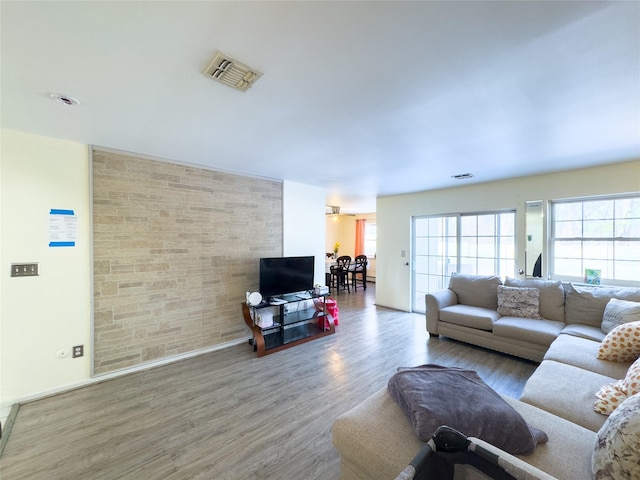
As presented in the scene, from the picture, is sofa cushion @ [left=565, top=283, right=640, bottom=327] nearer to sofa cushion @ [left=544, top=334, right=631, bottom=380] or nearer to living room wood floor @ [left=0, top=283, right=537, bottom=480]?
sofa cushion @ [left=544, top=334, right=631, bottom=380]

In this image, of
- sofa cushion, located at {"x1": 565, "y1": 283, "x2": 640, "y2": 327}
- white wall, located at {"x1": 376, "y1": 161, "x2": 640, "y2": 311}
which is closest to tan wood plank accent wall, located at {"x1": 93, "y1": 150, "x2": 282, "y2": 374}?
white wall, located at {"x1": 376, "y1": 161, "x2": 640, "y2": 311}

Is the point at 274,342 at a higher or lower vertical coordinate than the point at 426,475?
lower

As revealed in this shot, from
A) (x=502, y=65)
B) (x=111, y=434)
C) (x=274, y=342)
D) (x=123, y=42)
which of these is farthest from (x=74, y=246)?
(x=502, y=65)

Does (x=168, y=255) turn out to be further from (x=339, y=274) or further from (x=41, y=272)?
(x=339, y=274)

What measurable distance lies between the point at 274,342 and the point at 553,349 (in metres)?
3.03

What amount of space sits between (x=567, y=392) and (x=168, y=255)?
3793 mm

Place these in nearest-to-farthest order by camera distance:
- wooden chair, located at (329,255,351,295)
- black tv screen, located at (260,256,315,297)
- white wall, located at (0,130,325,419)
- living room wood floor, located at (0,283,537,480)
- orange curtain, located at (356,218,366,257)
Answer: living room wood floor, located at (0,283,537,480), white wall, located at (0,130,325,419), black tv screen, located at (260,256,315,297), wooden chair, located at (329,255,351,295), orange curtain, located at (356,218,366,257)

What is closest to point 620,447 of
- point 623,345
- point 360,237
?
point 623,345

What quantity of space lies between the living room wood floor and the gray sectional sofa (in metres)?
0.37

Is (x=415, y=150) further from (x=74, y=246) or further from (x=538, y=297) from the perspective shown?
(x=74, y=246)

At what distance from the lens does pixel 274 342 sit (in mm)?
3562

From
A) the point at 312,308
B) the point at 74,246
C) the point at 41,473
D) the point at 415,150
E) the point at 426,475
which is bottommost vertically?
the point at 41,473

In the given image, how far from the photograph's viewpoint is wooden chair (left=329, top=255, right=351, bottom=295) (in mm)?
7402

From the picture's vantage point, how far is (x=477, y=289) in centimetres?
390
